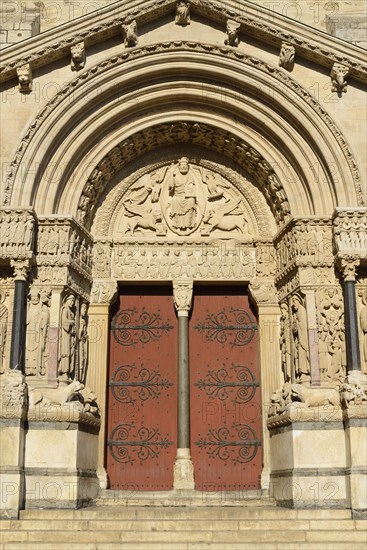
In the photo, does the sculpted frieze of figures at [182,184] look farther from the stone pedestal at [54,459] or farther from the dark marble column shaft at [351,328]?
the stone pedestal at [54,459]

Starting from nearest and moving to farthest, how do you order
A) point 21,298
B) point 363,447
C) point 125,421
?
1. point 363,447
2. point 21,298
3. point 125,421

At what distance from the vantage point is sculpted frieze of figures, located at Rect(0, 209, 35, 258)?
1121 cm

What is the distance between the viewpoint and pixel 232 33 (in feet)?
39.9

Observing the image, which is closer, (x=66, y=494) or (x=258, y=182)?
(x=66, y=494)

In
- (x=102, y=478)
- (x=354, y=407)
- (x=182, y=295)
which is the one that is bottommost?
(x=102, y=478)

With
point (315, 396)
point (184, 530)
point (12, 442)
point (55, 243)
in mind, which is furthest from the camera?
point (55, 243)

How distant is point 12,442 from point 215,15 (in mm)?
7601

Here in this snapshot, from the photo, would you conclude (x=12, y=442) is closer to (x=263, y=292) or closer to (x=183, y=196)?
(x=263, y=292)

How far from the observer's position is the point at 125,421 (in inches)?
496

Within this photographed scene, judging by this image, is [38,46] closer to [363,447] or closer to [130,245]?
[130,245]

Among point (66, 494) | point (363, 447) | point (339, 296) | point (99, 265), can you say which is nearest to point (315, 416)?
point (363, 447)

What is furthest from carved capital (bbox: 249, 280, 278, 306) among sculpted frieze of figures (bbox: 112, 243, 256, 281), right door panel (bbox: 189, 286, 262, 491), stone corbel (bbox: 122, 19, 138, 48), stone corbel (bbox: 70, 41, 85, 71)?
stone corbel (bbox: 70, 41, 85, 71)

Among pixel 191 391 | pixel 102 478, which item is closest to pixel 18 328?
pixel 102 478

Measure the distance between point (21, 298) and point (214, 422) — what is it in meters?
4.02
